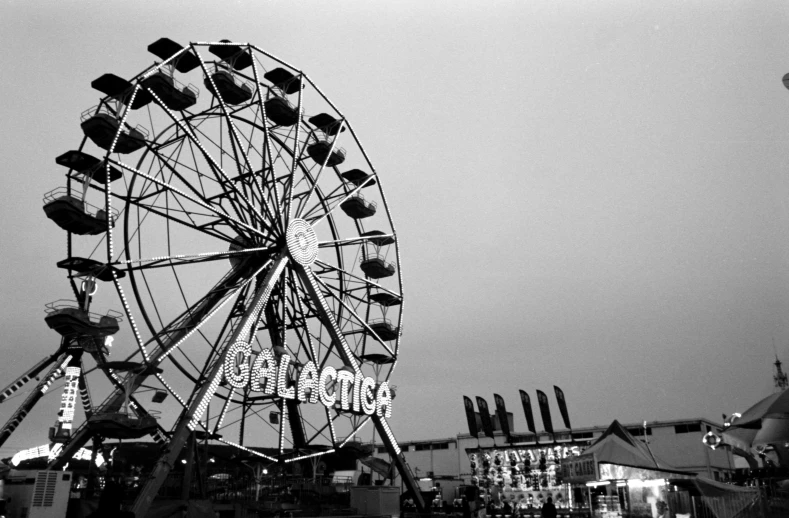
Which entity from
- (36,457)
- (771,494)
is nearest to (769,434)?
(771,494)

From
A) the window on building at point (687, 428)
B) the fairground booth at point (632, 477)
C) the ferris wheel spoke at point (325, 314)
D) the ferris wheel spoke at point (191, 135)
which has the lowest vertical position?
the fairground booth at point (632, 477)

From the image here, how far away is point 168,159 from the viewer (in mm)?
25016

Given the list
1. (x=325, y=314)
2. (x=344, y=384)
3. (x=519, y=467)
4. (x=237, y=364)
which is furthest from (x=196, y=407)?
(x=519, y=467)

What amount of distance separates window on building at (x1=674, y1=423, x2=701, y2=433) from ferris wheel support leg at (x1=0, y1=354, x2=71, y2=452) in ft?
144

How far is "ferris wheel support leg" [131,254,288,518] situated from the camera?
17500 mm

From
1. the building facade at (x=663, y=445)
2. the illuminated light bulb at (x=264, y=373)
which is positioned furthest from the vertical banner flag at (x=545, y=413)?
the illuminated light bulb at (x=264, y=373)

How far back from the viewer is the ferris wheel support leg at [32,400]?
1024 inches

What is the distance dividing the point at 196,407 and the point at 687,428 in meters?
43.1

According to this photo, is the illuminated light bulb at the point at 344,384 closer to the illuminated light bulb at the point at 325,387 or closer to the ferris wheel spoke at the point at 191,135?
the illuminated light bulb at the point at 325,387

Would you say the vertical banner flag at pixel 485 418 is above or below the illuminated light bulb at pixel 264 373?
above

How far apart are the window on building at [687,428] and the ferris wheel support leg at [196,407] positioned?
39622 millimetres

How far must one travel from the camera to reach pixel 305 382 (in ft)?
78.2

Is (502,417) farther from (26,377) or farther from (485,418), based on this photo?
(26,377)

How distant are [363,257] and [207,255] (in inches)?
420
